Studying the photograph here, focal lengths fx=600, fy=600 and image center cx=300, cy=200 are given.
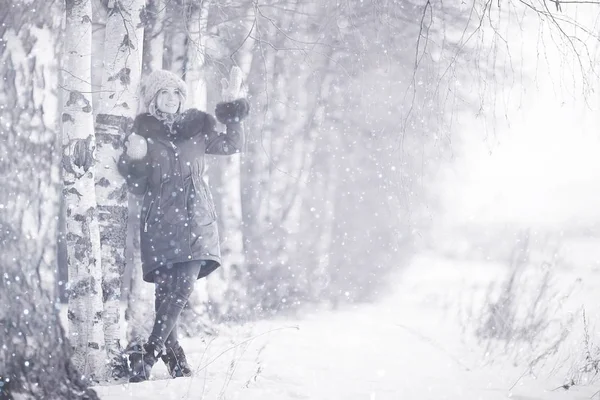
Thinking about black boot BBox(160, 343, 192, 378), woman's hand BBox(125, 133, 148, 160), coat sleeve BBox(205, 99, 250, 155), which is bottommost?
black boot BBox(160, 343, 192, 378)

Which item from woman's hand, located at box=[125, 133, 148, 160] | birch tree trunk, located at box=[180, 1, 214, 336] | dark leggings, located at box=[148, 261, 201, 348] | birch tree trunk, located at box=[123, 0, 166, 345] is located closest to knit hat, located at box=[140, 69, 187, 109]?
woman's hand, located at box=[125, 133, 148, 160]

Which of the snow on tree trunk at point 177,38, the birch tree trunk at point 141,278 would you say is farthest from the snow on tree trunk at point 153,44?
the snow on tree trunk at point 177,38

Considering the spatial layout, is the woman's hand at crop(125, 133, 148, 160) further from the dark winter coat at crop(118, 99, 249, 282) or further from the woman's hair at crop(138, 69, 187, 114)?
the woman's hair at crop(138, 69, 187, 114)

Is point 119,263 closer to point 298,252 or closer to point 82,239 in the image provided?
point 82,239

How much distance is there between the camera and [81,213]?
12.4 feet

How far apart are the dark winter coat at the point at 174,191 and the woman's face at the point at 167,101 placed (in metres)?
0.08

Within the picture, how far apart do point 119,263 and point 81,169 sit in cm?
70

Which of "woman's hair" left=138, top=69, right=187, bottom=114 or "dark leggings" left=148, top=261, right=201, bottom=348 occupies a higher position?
"woman's hair" left=138, top=69, right=187, bottom=114

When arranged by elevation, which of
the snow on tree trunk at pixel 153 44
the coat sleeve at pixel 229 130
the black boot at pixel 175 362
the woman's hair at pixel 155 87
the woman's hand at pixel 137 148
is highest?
the snow on tree trunk at pixel 153 44

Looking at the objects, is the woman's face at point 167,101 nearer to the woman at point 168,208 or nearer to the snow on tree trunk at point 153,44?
the woman at point 168,208

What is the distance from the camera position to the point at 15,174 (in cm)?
343

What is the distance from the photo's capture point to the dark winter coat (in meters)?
3.76

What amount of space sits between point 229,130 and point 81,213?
3.58ft

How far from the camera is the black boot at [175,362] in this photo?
3900 millimetres
